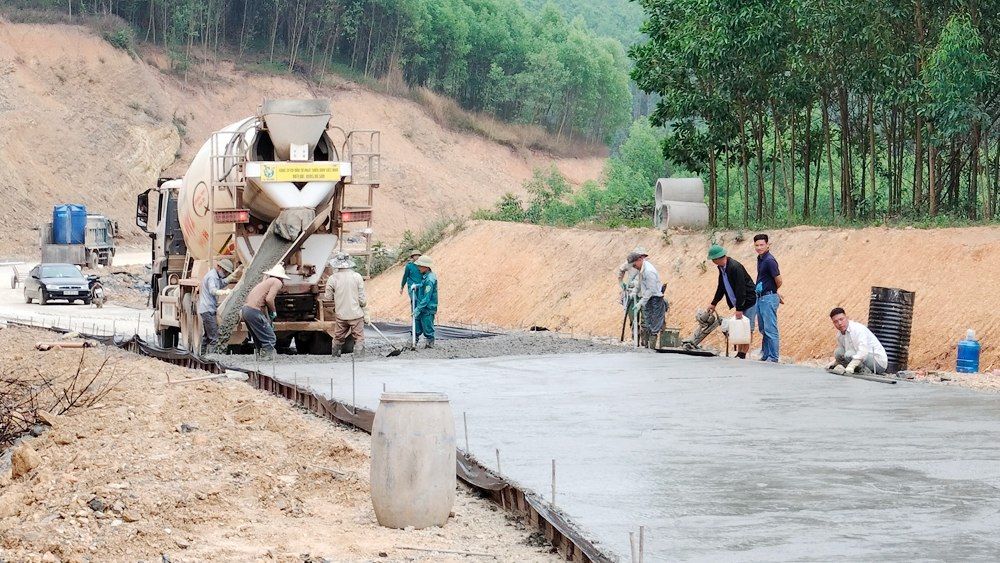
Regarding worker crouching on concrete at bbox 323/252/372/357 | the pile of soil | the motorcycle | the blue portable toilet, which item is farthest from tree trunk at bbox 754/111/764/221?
the blue portable toilet

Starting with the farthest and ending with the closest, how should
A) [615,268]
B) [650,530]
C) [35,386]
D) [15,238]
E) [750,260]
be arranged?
[15,238] < [615,268] < [750,260] < [35,386] < [650,530]

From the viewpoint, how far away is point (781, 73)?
30016 millimetres

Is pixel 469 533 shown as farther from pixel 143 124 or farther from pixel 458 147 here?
pixel 458 147

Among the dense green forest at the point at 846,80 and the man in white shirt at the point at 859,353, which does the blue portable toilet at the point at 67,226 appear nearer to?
the dense green forest at the point at 846,80

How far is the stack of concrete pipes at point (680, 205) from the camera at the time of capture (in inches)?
1266

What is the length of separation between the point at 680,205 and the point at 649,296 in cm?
1323

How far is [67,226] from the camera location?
48.1 metres

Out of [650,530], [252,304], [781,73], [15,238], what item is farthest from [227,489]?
[15,238]

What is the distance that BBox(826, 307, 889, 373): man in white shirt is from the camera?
15.2 metres

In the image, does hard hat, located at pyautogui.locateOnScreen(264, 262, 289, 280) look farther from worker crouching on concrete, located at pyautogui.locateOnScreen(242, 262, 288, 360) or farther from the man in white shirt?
the man in white shirt

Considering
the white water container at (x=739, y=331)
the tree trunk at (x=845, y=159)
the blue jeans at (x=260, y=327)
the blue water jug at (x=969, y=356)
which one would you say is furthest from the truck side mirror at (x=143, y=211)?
the tree trunk at (x=845, y=159)

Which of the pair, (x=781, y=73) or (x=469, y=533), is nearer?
(x=469, y=533)

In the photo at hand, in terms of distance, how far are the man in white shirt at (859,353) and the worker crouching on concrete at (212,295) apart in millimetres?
9053

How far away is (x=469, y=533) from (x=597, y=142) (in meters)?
98.2
